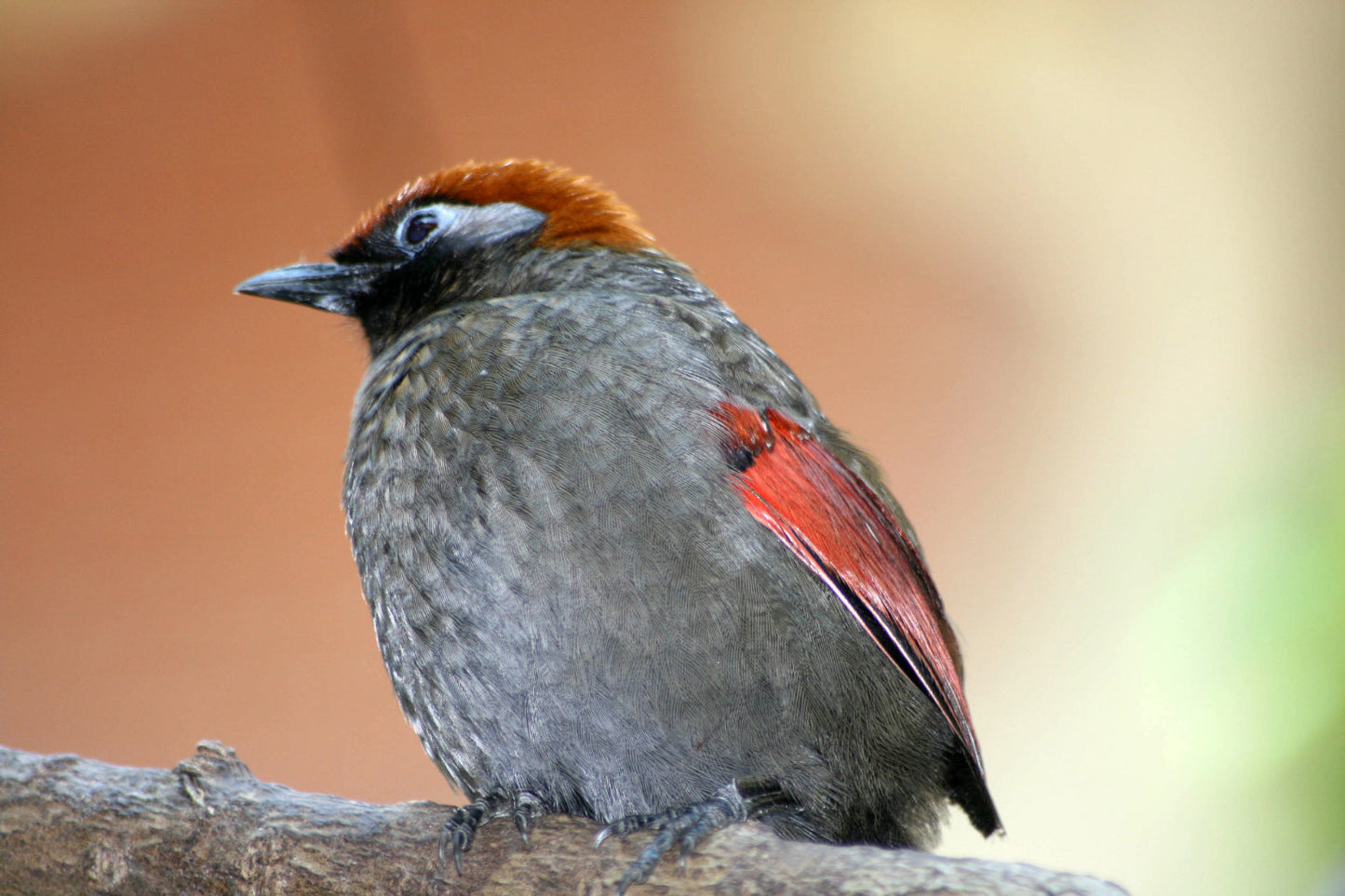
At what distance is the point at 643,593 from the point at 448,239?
824mm

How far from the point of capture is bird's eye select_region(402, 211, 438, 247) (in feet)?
6.33

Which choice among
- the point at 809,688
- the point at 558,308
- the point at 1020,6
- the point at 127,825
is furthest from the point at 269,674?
the point at 1020,6

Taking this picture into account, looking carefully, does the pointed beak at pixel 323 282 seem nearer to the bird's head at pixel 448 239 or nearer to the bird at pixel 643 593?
the bird's head at pixel 448 239

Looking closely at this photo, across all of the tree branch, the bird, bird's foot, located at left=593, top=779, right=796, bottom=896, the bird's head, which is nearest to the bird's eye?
the bird's head

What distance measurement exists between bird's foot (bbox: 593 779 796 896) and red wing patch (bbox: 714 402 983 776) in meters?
0.22

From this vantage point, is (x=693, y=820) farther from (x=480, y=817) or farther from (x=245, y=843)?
(x=245, y=843)

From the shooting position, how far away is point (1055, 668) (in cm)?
315

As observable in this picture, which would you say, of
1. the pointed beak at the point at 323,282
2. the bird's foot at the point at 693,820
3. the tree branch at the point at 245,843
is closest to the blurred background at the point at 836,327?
the pointed beak at the point at 323,282

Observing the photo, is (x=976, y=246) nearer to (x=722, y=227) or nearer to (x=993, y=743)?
(x=722, y=227)

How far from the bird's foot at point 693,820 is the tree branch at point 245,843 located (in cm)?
1

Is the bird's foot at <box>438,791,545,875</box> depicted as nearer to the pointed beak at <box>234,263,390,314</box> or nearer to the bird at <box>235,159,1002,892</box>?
Result: the bird at <box>235,159,1002,892</box>

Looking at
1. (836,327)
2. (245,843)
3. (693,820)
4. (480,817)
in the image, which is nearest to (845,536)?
(693,820)

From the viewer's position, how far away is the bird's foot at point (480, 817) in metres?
1.34

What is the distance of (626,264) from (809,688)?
75 centimetres
